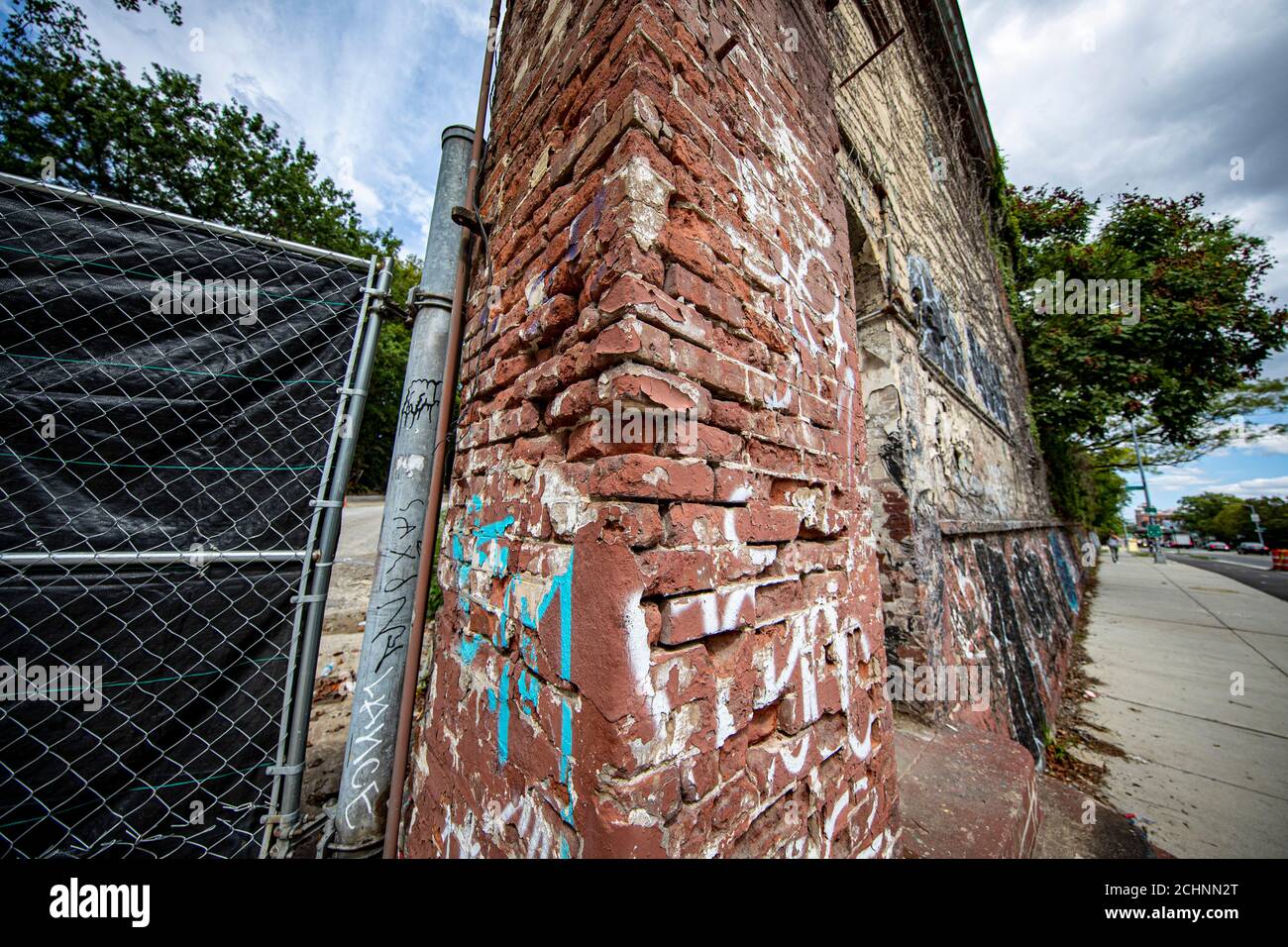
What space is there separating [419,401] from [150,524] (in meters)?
0.96

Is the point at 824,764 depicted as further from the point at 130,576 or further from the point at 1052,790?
the point at 1052,790

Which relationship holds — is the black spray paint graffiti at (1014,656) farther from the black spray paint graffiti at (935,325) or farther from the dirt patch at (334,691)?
the dirt patch at (334,691)

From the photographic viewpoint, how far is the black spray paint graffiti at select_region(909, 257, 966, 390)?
3.70 meters

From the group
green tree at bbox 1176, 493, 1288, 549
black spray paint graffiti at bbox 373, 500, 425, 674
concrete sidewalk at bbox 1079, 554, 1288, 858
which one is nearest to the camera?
black spray paint graffiti at bbox 373, 500, 425, 674

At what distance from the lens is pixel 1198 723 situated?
417cm

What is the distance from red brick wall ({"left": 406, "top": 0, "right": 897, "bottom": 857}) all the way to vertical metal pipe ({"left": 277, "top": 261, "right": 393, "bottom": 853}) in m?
0.44

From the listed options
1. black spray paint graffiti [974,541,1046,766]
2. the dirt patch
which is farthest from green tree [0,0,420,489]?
black spray paint graffiti [974,541,1046,766]

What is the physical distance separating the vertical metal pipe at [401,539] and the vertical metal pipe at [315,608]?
147 millimetres

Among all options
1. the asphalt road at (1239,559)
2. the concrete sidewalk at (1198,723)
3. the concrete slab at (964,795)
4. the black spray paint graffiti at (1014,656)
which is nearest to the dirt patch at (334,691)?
the concrete slab at (964,795)

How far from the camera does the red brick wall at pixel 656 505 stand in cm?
91

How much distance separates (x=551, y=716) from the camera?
3.28 ft

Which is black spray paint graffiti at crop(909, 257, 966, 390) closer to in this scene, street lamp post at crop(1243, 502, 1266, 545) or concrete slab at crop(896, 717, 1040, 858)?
concrete slab at crop(896, 717, 1040, 858)

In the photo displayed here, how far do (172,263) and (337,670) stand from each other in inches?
135
